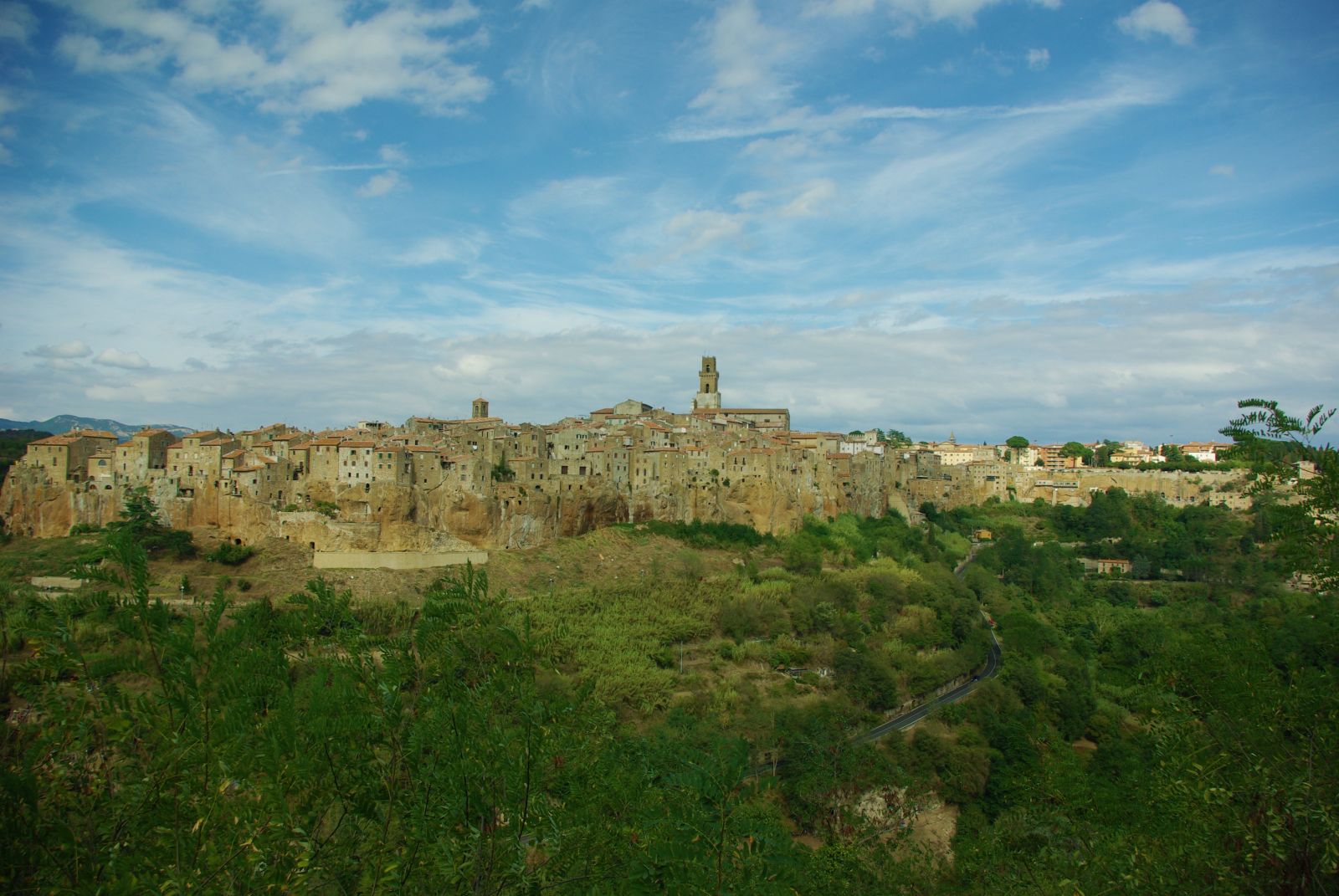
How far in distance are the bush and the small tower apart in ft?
126

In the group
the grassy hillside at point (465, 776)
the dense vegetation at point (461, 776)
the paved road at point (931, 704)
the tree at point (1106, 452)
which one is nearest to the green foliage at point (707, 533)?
the paved road at point (931, 704)

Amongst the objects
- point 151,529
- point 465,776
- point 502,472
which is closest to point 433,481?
point 502,472

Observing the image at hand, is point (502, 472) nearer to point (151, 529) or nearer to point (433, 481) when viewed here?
point (433, 481)

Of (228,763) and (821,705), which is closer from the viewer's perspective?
(228,763)

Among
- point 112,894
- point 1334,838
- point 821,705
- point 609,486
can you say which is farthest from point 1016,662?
point 112,894

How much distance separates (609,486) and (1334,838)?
107ft

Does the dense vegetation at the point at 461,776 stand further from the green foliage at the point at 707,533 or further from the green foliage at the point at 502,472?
the green foliage at the point at 707,533

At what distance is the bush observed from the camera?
29328 millimetres

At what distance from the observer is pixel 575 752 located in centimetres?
626

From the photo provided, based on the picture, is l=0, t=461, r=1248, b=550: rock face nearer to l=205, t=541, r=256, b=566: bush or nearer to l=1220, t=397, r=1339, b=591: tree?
l=205, t=541, r=256, b=566: bush

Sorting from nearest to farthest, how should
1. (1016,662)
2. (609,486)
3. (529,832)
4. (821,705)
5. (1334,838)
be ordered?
(529,832)
(1334,838)
(821,705)
(1016,662)
(609,486)

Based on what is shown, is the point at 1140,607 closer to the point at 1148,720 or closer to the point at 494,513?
the point at 494,513

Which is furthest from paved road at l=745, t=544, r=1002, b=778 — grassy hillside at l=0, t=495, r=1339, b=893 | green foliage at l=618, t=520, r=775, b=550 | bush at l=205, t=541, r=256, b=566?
bush at l=205, t=541, r=256, b=566

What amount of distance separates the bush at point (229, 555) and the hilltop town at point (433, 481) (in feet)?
3.46
